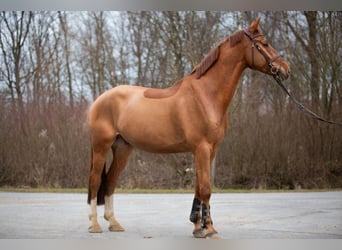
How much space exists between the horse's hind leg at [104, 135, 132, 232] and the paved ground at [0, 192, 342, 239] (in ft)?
0.39

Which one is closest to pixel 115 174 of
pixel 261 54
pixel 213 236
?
pixel 213 236

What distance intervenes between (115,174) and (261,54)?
6.55 ft

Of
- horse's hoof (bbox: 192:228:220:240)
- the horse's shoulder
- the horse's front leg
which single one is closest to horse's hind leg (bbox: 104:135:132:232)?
the horse's shoulder

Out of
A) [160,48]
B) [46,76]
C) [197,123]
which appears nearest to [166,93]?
[197,123]

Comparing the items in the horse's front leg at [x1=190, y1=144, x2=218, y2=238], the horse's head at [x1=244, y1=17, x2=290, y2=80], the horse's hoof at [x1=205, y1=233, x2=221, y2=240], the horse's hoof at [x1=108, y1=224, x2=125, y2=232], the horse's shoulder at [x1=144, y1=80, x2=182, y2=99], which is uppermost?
the horse's head at [x1=244, y1=17, x2=290, y2=80]

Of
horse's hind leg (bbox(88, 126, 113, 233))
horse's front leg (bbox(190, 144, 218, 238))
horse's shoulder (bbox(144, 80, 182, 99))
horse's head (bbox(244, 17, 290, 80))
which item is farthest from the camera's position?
horse's hind leg (bbox(88, 126, 113, 233))

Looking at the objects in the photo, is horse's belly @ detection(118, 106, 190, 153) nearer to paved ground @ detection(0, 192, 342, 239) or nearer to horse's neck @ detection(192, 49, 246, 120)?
horse's neck @ detection(192, 49, 246, 120)

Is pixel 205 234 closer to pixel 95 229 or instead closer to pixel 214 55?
pixel 95 229

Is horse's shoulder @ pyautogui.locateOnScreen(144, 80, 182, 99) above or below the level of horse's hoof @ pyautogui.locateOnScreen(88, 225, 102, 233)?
above

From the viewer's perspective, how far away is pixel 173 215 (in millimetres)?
5809

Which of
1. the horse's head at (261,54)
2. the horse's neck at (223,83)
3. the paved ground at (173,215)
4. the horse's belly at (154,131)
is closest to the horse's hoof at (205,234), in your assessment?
the paved ground at (173,215)

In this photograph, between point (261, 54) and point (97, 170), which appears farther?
point (97, 170)

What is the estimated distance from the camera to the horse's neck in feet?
15.1

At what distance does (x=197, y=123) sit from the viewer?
4520 millimetres
